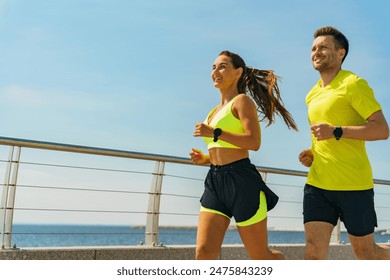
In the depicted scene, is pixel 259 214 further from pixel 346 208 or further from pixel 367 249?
pixel 367 249

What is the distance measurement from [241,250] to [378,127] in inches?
126

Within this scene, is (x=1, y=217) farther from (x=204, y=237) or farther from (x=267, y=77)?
(x=267, y=77)

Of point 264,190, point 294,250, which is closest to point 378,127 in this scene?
point 264,190

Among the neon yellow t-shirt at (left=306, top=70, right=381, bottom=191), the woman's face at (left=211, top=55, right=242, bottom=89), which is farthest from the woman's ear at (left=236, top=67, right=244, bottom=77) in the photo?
the neon yellow t-shirt at (left=306, top=70, right=381, bottom=191)

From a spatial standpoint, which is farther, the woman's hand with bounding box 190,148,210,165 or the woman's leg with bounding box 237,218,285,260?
the woman's hand with bounding box 190,148,210,165

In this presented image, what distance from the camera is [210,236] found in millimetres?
3453

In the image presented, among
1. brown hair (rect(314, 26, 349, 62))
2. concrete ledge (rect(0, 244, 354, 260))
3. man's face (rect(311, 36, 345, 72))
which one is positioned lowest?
concrete ledge (rect(0, 244, 354, 260))

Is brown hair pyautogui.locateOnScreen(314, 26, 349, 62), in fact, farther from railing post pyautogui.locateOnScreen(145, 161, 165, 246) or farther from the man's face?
railing post pyautogui.locateOnScreen(145, 161, 165, 246)

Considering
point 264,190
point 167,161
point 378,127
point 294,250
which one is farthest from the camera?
point 294,250

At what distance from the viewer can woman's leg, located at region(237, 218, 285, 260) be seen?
3.41 metres

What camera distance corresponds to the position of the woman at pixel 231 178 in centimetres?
342

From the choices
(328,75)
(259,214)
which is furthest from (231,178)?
(328,75)

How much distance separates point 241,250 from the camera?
620 cm

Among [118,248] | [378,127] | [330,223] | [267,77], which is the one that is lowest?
[118,248]
